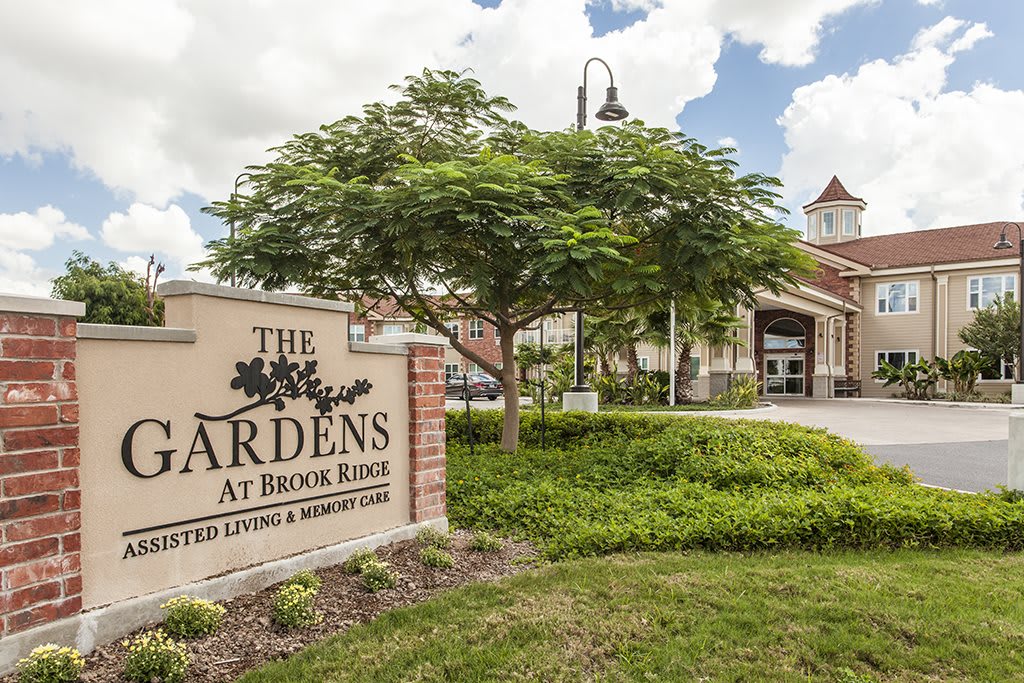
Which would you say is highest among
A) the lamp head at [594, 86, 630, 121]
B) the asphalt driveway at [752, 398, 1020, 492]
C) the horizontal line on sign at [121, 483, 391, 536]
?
the lamp head at [594, 86, 630, 121]

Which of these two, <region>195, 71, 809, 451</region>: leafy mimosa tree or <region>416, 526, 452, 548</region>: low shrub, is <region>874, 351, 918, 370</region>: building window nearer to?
<region>195, 71, 809, 451</region>: leafy mimosa tree

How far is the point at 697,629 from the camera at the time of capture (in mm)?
4000

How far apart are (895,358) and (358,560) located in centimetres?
3397

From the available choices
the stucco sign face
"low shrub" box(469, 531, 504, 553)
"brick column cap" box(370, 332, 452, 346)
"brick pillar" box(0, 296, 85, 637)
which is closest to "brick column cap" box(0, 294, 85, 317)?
"brick pillar" box(0, 296, 85, 637)

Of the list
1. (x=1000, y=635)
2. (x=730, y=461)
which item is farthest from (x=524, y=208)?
(x=1000, y=635)

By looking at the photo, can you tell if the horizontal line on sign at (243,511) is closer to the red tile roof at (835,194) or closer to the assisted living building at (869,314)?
the assisted living building at (869,314)

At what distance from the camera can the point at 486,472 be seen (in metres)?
8.12

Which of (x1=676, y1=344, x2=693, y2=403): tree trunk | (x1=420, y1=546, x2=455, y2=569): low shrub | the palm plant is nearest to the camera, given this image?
(x1=420, y1=546, x2=455, y2=569): low shrub

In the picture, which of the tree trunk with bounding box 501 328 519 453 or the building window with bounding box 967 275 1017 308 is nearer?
the tree trunk with bounding box 501 328 519 453

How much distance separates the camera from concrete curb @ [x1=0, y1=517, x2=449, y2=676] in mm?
3328

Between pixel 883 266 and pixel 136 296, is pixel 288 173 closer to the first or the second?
pixel 136 296

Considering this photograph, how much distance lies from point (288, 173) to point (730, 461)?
6939 mm

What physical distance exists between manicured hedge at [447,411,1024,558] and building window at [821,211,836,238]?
106 ft

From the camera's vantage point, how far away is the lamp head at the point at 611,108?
36.4 ft
